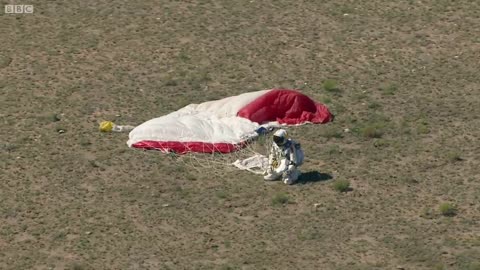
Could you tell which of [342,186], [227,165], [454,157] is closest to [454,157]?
[454,157]

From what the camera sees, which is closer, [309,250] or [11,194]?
[309,250]

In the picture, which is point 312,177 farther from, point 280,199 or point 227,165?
point 227,165

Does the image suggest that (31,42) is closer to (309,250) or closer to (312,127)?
(312,127)

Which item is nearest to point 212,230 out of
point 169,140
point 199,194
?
point 199,194

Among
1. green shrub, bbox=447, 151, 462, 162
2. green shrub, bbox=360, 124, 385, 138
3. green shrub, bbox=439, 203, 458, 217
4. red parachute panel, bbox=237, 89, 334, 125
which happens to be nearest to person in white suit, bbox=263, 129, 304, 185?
red parachute panel, bbox=237, 89, 334, 125

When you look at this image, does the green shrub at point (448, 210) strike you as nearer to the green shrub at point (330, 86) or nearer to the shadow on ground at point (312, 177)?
the shadow on ground at point (312, 177)
